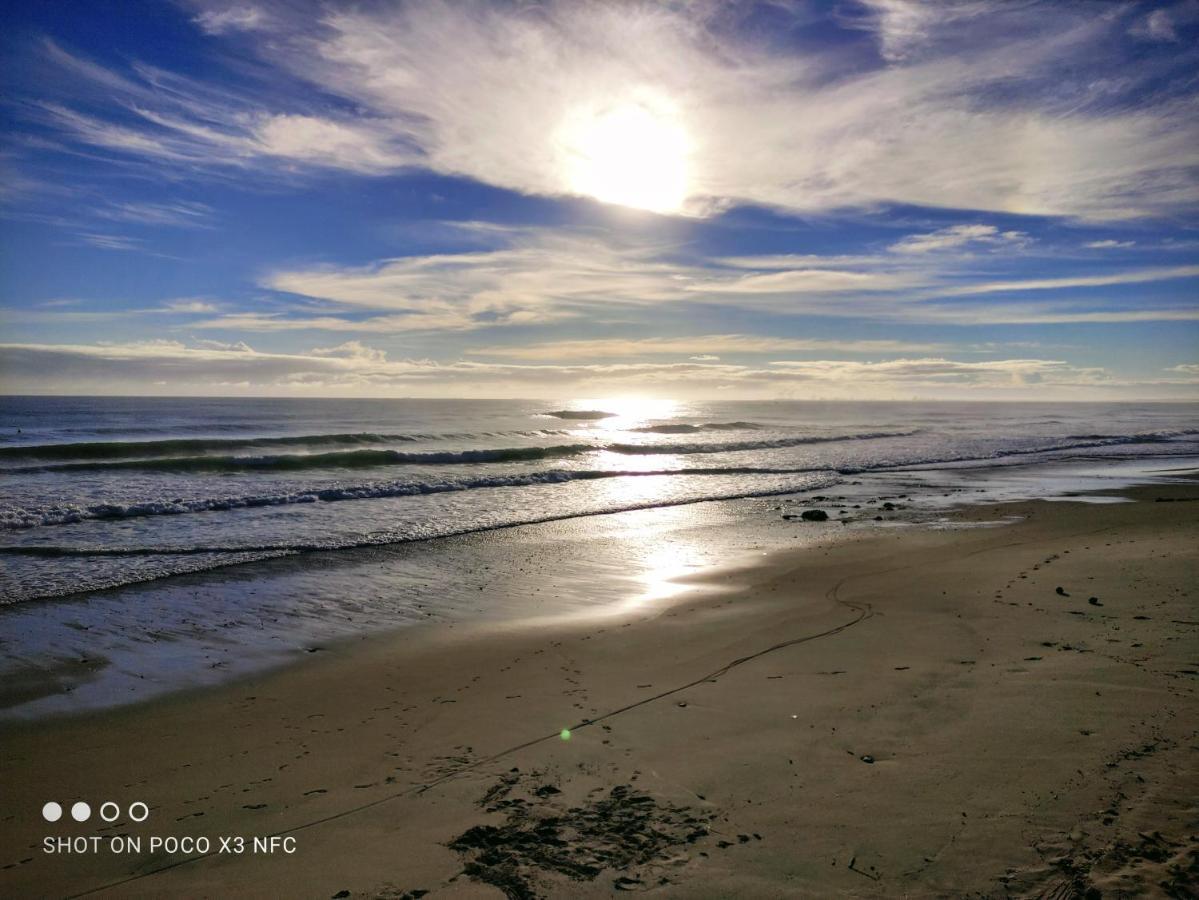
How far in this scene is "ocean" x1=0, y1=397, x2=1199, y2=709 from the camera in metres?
8.36

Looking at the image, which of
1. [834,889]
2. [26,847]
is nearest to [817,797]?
[834,889]

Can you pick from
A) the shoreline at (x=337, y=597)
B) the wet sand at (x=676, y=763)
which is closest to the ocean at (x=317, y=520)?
the shoreline at (x=337, y=597)

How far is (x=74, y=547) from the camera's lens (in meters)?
12.7

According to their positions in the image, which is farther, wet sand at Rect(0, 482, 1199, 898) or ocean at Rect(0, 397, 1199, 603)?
ocean at Rect(0, 397, 1199, 603)

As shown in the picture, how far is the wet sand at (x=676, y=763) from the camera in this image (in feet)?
11.2

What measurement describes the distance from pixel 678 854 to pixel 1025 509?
1673 cm

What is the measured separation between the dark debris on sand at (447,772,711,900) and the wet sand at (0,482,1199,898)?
18mm

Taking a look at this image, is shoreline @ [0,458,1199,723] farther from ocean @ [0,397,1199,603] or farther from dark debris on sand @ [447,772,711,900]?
dark debris on sand @ [447,772,711,900]

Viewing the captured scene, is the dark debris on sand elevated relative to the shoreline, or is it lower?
elevated

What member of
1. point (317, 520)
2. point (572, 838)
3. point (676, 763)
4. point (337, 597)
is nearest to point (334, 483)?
point (317, 520)

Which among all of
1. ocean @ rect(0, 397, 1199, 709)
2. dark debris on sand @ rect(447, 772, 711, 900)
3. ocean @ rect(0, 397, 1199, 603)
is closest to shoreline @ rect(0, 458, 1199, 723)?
ocean @ rect(0, 397, 1199, 709)

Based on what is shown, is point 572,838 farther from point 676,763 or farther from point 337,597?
point 337,597

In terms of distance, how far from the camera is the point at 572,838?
367 centimetres

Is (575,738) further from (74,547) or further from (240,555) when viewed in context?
(74,547)
